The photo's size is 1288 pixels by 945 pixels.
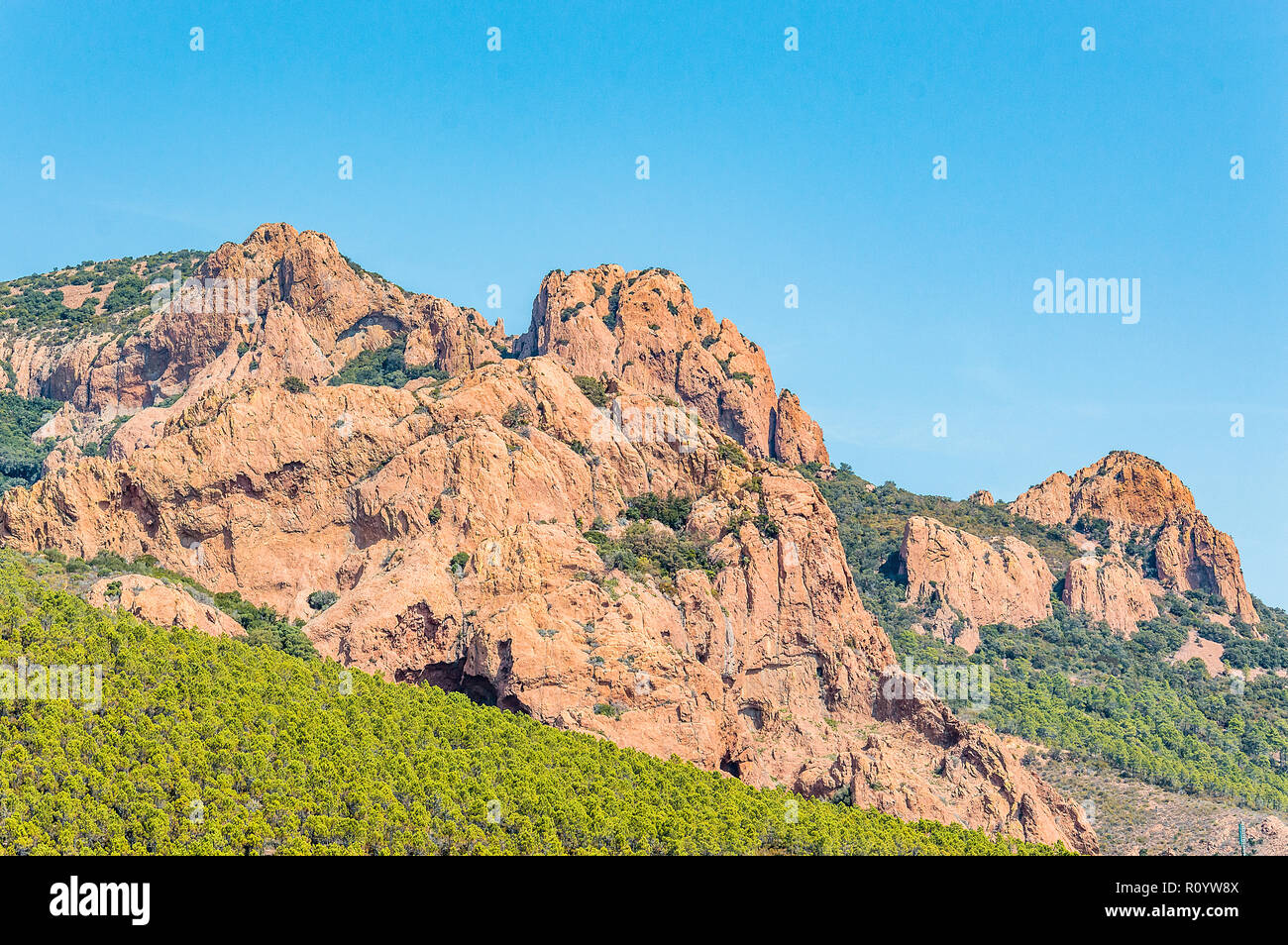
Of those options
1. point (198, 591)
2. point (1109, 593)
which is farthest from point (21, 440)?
point (1109, 593)

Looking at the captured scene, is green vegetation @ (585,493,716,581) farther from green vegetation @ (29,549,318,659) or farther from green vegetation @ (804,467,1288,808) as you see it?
green vegetation @ (804,467,1288,808)

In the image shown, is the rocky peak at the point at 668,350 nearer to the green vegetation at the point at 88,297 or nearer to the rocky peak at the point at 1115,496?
the rocky peak at the point at 1115,496

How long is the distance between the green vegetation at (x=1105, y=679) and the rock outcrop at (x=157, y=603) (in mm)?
42195

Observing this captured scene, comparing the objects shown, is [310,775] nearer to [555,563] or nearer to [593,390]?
[555,563]

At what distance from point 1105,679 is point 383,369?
48938 millimetres

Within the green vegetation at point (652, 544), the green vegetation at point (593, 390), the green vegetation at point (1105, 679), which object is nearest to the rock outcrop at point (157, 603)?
the green vegetation at point (652, 544)

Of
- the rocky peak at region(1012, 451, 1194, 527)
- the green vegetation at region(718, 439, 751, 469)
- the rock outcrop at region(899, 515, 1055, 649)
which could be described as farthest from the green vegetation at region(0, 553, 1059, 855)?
the rocky peak at region(1012, 451, 1194, 527)

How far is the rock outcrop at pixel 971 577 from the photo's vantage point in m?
99.9

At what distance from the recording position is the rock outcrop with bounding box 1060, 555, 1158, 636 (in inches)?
4205

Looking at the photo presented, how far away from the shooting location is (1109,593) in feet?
354

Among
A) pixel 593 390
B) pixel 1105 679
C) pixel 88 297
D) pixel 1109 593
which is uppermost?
pixel 88 297
